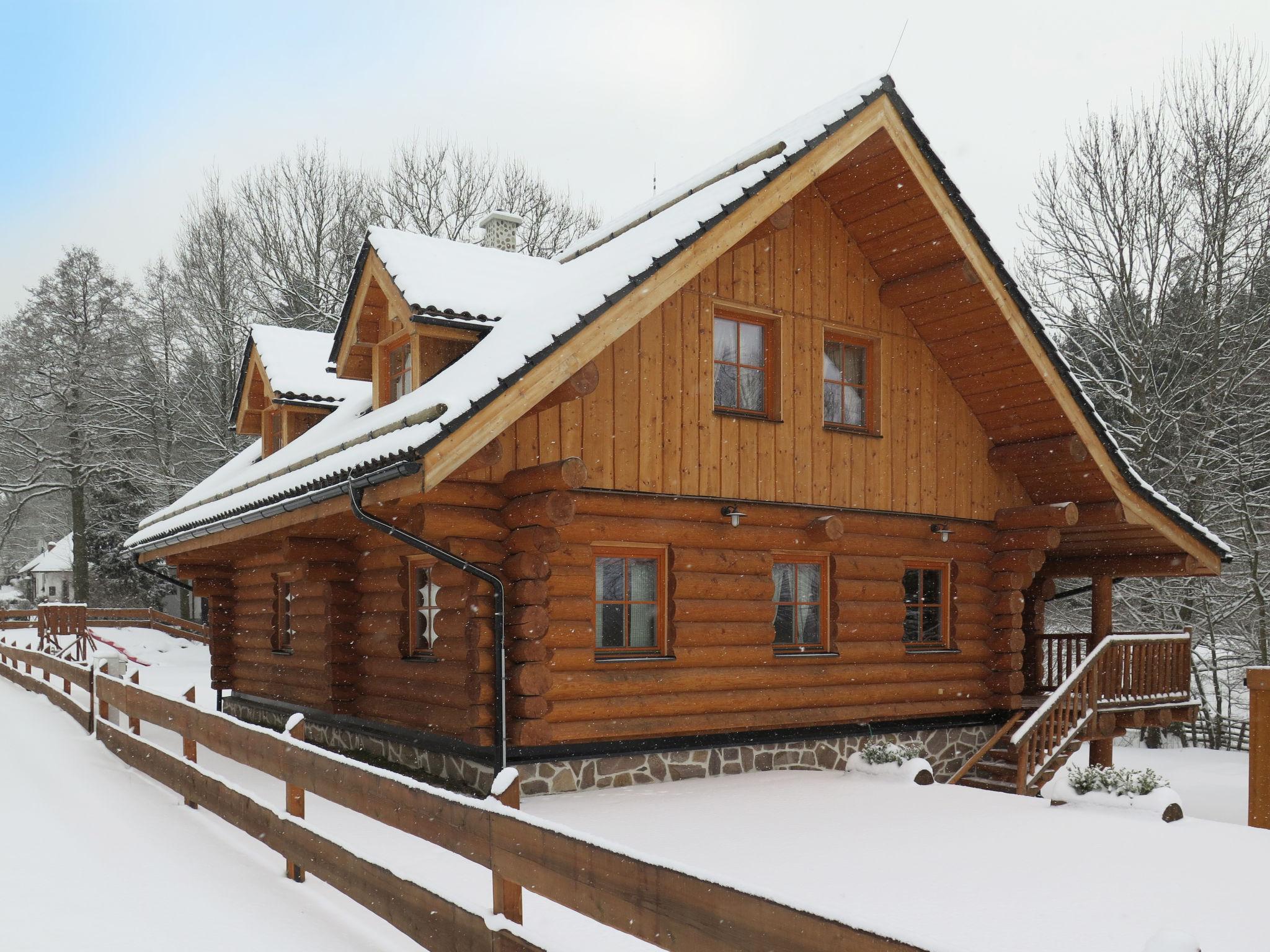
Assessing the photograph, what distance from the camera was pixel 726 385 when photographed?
12.0 metres

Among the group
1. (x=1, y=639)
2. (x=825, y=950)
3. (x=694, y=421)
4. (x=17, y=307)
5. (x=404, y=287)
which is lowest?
(x=1, y=639)

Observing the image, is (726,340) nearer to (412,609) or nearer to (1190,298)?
(412,609)

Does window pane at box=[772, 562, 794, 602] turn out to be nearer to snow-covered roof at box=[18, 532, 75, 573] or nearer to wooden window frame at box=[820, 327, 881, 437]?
wooden window frame at box=[820, 327, 881, 437]

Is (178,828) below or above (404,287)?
below

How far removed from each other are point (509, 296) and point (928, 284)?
15.6 ft

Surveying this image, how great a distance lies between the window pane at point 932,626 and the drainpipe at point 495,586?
20.1 ft

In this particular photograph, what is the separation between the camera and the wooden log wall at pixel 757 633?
10.6 m

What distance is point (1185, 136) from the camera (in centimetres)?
2225

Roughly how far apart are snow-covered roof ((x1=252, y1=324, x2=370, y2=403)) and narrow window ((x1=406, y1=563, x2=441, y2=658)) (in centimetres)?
491

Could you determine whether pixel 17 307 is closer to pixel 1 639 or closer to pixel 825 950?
pixel 1 639

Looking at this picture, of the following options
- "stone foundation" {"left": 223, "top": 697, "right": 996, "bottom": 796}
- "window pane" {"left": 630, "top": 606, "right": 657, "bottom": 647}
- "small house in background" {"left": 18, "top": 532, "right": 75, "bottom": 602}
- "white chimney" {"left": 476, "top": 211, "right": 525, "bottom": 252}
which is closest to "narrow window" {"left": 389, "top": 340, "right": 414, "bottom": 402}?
"window pane" {"left": 630, "top": 606, "right": 657, "bottom": 647}

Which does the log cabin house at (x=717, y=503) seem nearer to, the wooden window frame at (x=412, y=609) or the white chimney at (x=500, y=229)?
the wooden window frame at (x=412, y=609)

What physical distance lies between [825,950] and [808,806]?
6988mm

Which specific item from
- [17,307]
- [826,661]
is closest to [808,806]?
[826,661]
